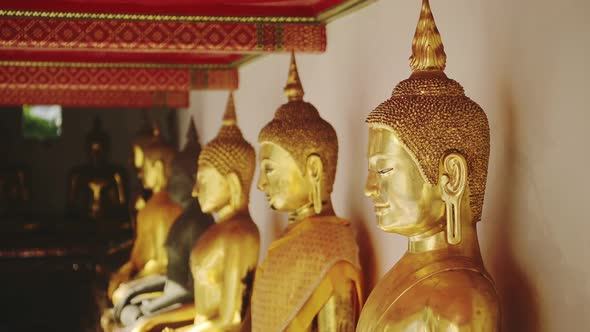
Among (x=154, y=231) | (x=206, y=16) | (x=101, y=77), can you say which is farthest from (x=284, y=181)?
(x=101, y=77)

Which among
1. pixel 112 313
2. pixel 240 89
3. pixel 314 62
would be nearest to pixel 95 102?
pixel 240 89

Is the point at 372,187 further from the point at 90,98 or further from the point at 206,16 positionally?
the point at 90,98

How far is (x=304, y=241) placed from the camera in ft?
12.0

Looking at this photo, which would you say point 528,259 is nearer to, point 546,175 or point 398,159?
point 546,175

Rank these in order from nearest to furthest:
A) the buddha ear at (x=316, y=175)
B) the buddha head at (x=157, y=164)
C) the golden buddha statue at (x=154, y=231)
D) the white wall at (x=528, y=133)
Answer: the white wall at (x=528, y=133)
the buddha ear at (x=316, y=175)
the golden buddha statue at (x=154, y=231)
the buddha head at (x=157, y=164)

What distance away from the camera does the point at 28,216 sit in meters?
11.0

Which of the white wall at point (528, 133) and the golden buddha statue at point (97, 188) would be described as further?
the golden buddha statue at point (97, 188)

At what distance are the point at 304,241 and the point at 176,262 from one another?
1.77 meters

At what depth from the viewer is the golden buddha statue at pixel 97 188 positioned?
33.6 feet

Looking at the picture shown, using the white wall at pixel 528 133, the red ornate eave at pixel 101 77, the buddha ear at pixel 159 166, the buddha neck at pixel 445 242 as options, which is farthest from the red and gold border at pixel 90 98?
the buddha neck at pixel 445 242

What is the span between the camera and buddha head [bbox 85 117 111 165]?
10.3 meters

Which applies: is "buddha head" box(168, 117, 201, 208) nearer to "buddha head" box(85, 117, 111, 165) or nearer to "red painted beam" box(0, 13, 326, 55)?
"red painted beam" box(0, 13, 326, 55)

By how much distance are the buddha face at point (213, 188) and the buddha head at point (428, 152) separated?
1980 millimetres

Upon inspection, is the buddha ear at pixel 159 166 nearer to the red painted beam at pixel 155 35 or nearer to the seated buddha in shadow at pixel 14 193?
the red painted beam at pixel 155 35
